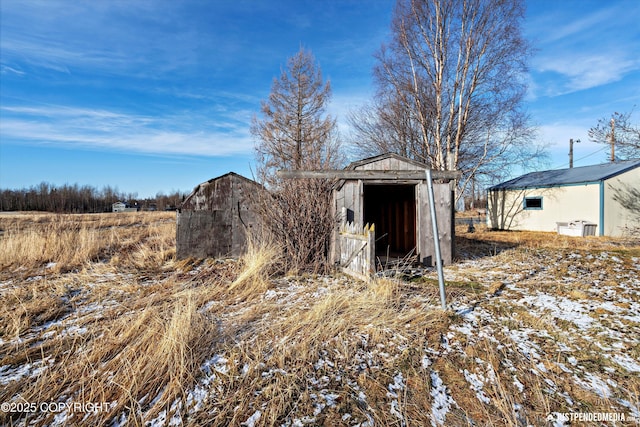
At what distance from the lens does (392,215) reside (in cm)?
1060

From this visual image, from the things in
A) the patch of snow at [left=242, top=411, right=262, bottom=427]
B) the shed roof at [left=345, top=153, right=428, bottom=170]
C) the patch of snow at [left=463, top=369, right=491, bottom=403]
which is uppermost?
the shed roof at [left=345, top=153, right=428, bottom=170]

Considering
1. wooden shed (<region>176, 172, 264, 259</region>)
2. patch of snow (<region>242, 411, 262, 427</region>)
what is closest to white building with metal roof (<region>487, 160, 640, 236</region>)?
wooden shed (<region>176, 172, 264, 259</region>)

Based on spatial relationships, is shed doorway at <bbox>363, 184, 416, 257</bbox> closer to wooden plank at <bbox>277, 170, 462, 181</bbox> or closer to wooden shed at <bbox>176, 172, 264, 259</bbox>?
wooden plank at <bbox>277, 170, 462, 181</bbox>

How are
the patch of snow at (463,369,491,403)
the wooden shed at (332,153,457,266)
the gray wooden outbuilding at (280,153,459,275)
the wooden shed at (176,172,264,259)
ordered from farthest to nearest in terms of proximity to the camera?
the wooden shed at (176,172,264,259) < the wooden shed at (332,153,457,266) < the gray wooden outbuilding at (280,153,459,275) < the patch of snow at (463,369,491,403)

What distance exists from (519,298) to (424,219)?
304cm

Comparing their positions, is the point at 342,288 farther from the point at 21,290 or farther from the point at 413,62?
the point at 413,62

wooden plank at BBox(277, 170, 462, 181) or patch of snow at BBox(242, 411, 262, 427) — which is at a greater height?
wooden plank at BBox(277, 170, 462, 181)

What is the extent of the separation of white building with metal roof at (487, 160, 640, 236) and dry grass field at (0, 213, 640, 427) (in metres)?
10.0

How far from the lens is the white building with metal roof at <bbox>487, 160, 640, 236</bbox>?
1239 centimetres

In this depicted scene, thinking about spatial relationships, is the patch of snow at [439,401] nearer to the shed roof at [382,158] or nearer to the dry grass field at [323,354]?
the dry grass field at [323,354]

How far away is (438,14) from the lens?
1264cm

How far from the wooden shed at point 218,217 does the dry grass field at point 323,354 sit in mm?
2547

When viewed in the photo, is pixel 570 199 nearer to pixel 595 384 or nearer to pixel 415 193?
pixel 415 193

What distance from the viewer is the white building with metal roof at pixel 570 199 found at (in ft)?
40.7
